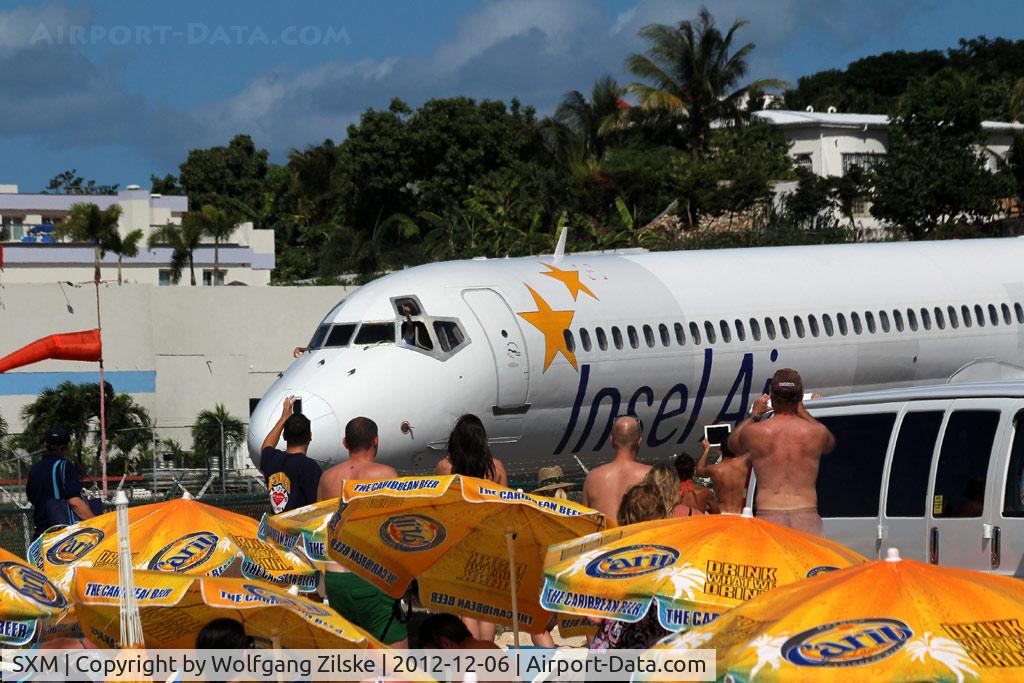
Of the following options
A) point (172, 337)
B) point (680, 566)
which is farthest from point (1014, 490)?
point (172, 337)

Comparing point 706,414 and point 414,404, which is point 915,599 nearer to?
point 414,404

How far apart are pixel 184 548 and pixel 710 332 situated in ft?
39.5

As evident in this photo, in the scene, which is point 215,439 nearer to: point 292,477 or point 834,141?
point 292,477

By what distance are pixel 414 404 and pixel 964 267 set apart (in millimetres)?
10131

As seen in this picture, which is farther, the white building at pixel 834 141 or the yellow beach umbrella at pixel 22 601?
the white building at pixel 834 141

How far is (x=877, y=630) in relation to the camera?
20.9ft

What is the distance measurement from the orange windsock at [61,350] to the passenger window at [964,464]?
18533 millimetres

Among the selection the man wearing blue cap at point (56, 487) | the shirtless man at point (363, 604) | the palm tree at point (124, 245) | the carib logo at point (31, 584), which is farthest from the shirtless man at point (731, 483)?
→ the palm tree at point (124, 245)

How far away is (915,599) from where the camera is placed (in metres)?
6.61

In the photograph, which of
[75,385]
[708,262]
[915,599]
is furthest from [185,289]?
[915,599]

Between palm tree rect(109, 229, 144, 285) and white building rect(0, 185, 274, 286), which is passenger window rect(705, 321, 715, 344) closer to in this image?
white building rect(0, 185, 274, 286)

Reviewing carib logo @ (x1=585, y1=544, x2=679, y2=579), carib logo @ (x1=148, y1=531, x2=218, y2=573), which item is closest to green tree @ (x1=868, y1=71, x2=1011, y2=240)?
carib logo @ (x1=148, y1=531, x2=218, y2=573)

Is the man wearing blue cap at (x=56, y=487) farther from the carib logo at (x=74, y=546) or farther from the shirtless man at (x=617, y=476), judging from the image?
the shirtless man at (x=617, y=476)

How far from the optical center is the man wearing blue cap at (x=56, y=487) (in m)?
13.3
